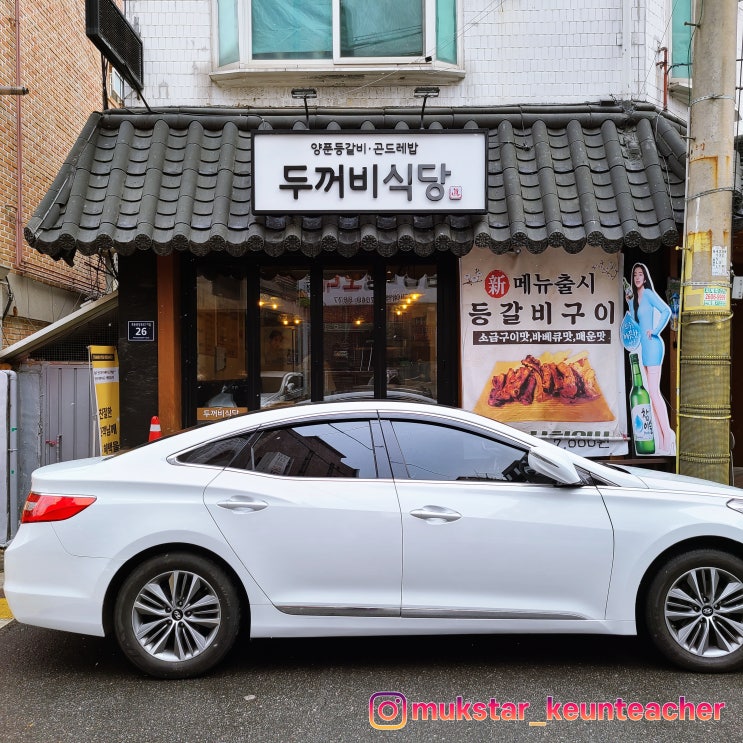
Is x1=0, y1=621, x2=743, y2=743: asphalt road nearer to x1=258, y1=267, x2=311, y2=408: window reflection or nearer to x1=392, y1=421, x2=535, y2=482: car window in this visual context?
x1=392, y1=421, x2=535, y2=482: car window

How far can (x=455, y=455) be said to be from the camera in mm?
4266

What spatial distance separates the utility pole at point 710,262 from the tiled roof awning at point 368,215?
98 centimetres

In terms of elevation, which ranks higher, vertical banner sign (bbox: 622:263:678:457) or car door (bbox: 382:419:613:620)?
vertical banner sign (bbox: 622:263:678:457)

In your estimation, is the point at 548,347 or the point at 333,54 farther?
the point at 333,54

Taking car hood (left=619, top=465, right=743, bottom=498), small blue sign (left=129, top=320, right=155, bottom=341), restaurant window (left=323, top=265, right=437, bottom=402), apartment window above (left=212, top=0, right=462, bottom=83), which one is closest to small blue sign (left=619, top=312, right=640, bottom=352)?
restaurant window (left=323, top=265, right=437, bottom=402)

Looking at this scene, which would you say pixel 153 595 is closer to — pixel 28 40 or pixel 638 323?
pixel 638 323

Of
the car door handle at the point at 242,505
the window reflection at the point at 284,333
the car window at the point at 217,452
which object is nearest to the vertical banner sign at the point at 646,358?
the window reflection at the point at 284,333

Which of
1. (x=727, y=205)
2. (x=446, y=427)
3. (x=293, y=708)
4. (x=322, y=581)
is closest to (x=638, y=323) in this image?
(x=727, y=205)

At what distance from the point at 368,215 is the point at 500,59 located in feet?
9.24

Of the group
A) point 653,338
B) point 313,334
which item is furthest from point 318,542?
point 653,338

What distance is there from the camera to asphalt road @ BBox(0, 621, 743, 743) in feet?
11.4

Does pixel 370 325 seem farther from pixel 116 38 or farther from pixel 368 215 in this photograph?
pixel 116 38

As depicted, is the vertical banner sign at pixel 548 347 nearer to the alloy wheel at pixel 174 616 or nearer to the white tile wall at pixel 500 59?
the white tile wall at pixel 500 59

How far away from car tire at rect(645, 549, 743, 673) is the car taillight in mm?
→ 3428
